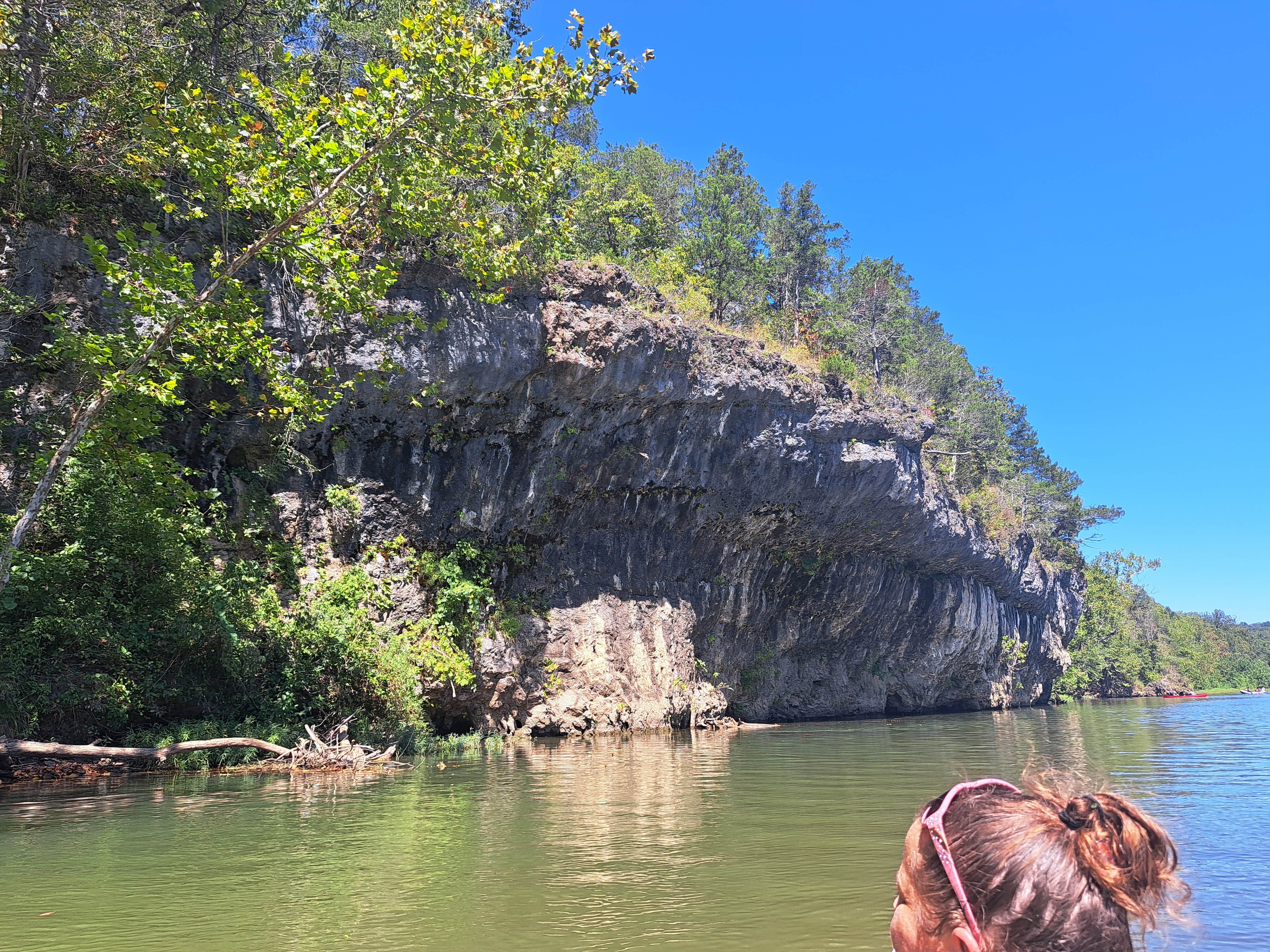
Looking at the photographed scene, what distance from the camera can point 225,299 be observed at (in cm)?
1467

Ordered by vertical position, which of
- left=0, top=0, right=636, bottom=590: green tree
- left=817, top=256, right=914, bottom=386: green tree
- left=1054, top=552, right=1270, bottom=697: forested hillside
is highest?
left=817, top=256, right=914, bottom=386: green tree

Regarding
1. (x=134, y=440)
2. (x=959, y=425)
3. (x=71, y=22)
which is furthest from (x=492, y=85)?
(x=959, y=425)

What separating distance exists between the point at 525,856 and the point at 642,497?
1842 cm

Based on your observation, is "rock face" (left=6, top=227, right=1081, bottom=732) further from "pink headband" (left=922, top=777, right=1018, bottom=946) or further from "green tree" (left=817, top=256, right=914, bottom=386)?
"pink headband" (left=922, top=777, right=1018, bottom=946)

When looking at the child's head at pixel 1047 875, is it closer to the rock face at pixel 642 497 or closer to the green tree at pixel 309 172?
the green tree at pixel 309 172

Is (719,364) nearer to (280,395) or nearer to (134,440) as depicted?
(280,395)

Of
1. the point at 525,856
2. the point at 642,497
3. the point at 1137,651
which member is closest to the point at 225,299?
the point at 525,856

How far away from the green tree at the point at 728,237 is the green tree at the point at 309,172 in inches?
642

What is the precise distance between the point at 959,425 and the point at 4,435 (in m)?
38.4

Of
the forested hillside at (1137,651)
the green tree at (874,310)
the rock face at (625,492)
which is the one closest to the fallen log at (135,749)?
the rock face at (625,492)

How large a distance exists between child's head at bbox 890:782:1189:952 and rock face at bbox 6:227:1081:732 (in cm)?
1617

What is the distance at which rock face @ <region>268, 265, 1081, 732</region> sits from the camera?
19.4 m

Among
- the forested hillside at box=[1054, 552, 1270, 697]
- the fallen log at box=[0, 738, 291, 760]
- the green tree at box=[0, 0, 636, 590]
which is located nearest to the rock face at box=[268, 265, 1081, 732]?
the green tree at box=[0, 0, 636, 590]

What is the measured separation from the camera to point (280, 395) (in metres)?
13.0
